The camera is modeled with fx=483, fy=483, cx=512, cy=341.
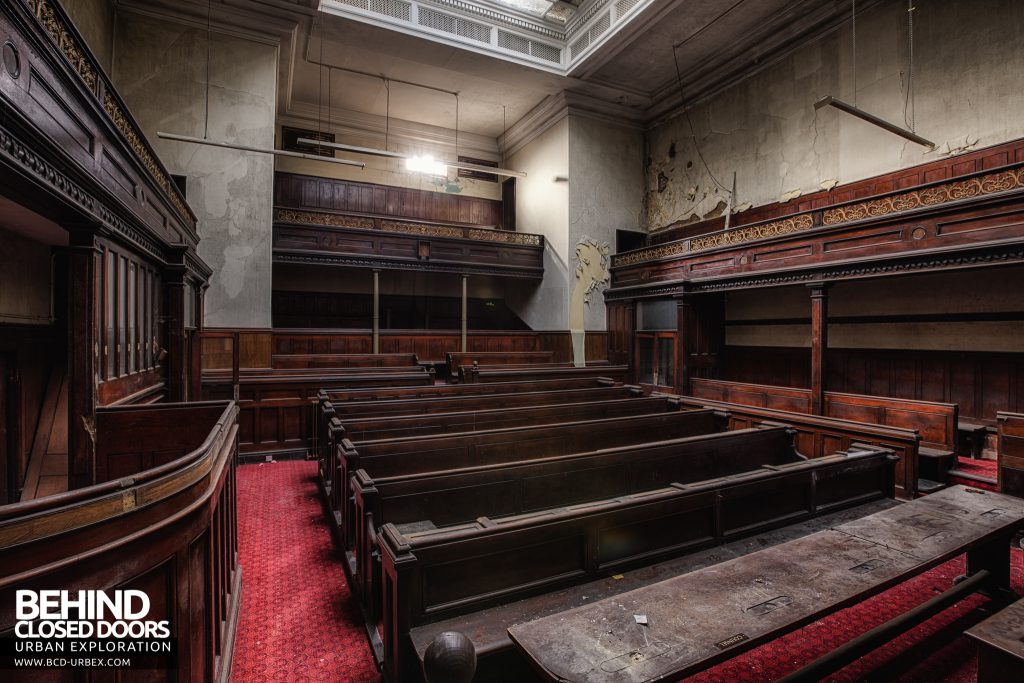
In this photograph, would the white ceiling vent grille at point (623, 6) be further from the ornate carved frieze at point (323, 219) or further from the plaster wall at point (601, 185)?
the ornate carved frieze at point (323, 219)

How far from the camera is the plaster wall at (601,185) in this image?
11797 millimetres

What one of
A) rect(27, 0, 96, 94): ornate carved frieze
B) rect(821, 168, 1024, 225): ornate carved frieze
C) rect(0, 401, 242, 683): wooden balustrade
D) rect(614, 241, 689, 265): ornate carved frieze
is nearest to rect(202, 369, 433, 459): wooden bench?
rect(27, 0, 96, 94): ornate carved frieze

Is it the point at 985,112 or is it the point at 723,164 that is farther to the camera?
the point at 723,164

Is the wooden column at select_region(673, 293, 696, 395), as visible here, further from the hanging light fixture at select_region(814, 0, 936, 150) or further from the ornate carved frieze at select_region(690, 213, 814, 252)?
the hanging light fixture at select_region(814, 0, 936, 150)

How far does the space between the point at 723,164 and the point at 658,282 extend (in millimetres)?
3180

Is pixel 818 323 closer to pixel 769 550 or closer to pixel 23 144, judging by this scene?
pixel 769 550

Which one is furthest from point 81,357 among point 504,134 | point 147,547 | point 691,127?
point 504,134

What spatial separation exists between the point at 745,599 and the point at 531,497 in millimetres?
1554

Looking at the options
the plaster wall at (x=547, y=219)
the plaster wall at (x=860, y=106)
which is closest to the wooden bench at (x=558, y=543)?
the plaster wall at (x=860, y=106)

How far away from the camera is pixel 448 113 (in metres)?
13.1

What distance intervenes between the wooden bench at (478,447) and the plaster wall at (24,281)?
253 cm

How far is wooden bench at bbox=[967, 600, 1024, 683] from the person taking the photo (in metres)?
1.50

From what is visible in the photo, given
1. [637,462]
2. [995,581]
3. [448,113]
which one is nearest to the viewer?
[995,581]

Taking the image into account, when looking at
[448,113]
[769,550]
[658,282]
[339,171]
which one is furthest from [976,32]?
[339,171]
